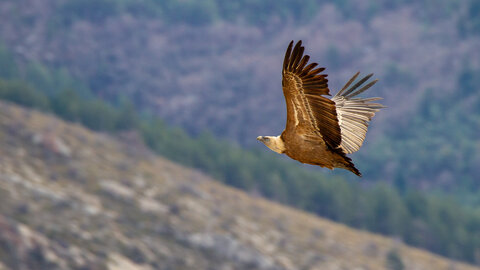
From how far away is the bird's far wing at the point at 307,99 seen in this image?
12.6 meters

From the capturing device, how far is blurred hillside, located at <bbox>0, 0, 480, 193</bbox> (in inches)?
5871

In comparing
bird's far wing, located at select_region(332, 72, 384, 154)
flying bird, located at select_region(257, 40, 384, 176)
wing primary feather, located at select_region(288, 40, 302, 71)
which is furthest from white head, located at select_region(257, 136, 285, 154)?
bird's far wing, located at select_region(332, 72, 384, 154)

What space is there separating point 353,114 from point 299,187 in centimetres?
7329

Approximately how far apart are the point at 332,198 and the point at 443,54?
85.9 metres

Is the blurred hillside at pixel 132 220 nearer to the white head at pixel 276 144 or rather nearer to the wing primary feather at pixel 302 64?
the white head at pixel 276 144

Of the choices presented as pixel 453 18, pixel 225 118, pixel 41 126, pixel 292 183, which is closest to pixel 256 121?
pixel 225 118

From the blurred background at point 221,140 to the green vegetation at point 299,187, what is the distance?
0.75 ft

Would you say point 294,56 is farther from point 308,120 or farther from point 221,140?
point 221,140

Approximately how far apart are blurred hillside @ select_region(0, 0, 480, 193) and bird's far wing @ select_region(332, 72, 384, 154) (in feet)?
406

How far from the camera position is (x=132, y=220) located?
55688mm

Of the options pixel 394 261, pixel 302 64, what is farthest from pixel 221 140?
pixel 302 64

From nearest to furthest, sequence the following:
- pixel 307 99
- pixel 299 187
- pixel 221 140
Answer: pixel 307 99 < pixel 299 187 < pixel 221 140

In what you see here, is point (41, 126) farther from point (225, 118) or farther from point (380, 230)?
point (225, 118)

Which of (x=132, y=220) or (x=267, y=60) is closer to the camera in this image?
A: (x=132, y=220)
